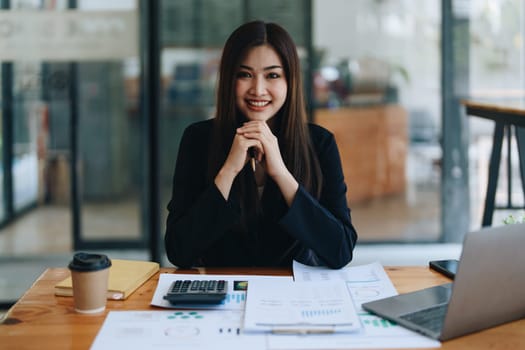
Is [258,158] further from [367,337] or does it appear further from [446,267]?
[367,337]

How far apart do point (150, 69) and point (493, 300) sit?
10.1 ft

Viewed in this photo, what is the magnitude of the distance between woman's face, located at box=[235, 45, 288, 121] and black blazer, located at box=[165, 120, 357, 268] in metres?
0.17

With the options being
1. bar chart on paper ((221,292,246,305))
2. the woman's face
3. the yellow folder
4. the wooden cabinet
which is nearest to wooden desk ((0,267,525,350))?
the yellow folder

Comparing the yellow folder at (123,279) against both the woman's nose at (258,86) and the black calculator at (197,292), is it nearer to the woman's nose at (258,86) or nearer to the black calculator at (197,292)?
the black calculator at (197,292)

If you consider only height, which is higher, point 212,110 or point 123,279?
point 212,110

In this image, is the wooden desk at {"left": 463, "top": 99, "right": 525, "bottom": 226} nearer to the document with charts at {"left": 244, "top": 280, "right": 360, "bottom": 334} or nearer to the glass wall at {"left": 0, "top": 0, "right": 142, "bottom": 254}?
the document with charts at {"left": 244, "top": 280, "right": 360, "bottom": 334}

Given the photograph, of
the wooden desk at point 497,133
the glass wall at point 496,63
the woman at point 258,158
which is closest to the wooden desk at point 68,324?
the woman at point 258,158

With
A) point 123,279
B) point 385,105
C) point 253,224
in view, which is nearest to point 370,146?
point 385,105

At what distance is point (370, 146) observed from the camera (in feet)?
13.9

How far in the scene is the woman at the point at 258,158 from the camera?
1.87 m

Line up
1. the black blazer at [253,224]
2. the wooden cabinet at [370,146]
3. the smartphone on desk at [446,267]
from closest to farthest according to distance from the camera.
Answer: the smartphone on desk at [446,267] < the black blazer at [253,224] < the wooden cabinet at [370,146]

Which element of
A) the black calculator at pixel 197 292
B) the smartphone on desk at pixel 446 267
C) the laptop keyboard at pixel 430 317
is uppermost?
the black calculator at pixel 197 292

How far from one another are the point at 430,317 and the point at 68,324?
0.68 m

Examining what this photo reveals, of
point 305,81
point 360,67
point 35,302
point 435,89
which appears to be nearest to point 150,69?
point 305,81
